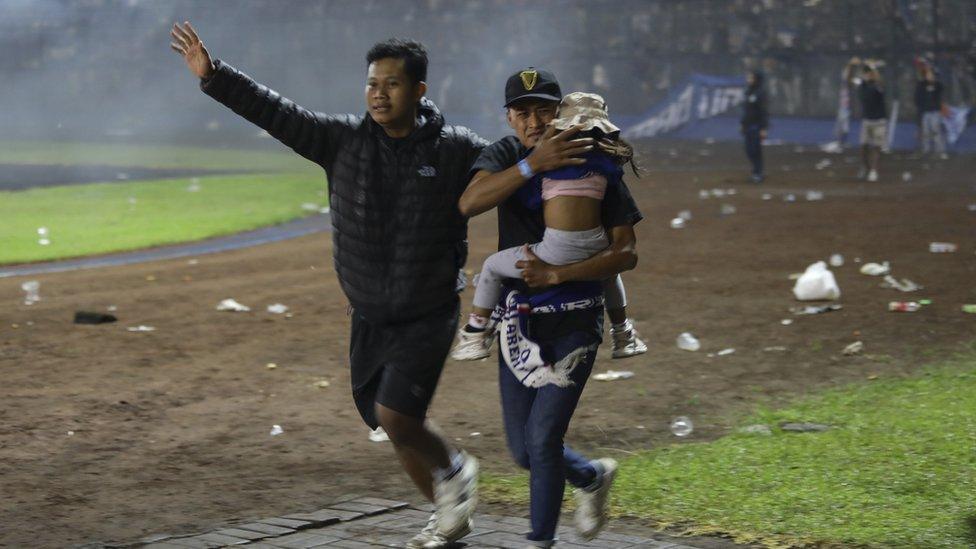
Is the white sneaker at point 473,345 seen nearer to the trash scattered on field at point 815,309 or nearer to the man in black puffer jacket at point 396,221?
the man in black puffer jacket at point 396,221

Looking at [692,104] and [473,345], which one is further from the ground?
[692,104]

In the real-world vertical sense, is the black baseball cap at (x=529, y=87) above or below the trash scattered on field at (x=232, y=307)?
above

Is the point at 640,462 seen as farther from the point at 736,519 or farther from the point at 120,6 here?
the point at 120,6

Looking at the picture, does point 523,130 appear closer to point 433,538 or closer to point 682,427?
point 433,538

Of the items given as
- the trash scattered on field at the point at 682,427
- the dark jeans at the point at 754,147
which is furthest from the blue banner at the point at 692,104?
the trash scattered on field at the point at 682,427

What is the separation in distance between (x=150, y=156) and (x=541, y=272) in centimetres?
2710

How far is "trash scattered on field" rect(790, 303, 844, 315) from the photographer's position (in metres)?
10.3

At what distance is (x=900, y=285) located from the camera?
11414mm

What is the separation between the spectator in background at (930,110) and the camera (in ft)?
86.2

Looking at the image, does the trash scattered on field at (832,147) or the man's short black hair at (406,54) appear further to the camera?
the trash scattered on field at (832,147)

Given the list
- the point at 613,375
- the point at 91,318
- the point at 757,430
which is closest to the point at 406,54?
the point at 757,430

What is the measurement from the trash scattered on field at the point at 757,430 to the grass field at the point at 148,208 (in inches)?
374

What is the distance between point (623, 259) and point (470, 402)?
3.49 metres

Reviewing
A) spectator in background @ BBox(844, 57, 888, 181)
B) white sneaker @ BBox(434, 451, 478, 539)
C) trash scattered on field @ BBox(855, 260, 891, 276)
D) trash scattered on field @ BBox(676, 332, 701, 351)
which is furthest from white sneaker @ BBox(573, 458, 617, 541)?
spectator in background @ BBox(844, 57, 888, 181)
